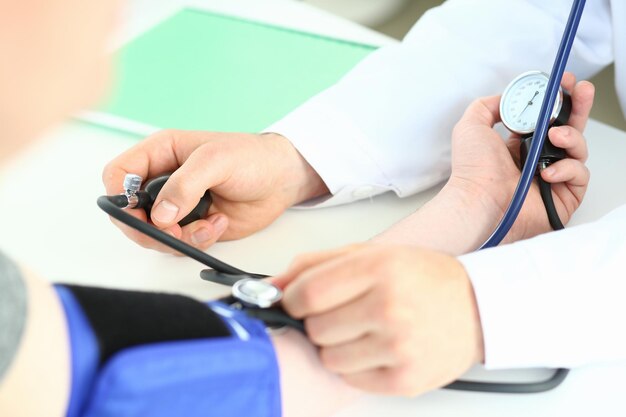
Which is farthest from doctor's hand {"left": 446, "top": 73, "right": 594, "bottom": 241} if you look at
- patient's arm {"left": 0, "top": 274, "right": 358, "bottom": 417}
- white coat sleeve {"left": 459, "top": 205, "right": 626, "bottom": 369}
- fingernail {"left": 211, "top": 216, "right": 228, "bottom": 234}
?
patient's arm {"left": 0, "top": 274, "right": 358, "bottom": 417}

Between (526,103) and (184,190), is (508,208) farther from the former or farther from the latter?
(184,190)

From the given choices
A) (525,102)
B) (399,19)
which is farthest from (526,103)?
(399,19)

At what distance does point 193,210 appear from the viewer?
0.84m

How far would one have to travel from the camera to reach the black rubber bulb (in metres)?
0.81

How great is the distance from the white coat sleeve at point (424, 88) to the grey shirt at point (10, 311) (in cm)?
47

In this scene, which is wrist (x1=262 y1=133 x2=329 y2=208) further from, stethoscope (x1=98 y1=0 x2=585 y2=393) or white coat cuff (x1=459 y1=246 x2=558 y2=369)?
white coat cuff (x1=459 y1=246 x2=558 y2=369)

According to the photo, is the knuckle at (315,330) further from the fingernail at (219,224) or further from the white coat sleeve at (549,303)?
the fingernail at (219,224)

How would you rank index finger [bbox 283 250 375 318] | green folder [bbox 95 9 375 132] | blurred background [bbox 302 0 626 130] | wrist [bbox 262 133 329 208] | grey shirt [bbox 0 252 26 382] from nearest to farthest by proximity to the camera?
grey shirt [bbox 0 252 26 382] → index finger [bbox 283 250 375 318] → wrist [bbox 262 133 329 208] → green folder [bbox 95 9 375 132] → blurred background [bbox 302 0 626 130]

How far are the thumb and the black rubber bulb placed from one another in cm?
1

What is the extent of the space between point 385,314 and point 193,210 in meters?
0.32

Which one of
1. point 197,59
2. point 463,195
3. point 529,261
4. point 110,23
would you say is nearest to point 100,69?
point 110,23

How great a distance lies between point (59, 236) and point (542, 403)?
523mm

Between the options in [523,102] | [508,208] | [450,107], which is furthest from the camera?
[450,107]

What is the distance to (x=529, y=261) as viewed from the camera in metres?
0.68
